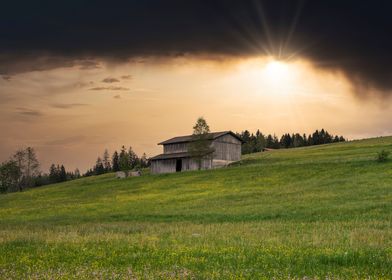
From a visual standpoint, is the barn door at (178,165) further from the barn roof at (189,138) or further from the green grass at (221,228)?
the green grass at (221,228)

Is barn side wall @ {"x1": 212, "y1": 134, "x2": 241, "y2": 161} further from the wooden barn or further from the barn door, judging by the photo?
the barn door

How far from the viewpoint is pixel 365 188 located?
4438cm

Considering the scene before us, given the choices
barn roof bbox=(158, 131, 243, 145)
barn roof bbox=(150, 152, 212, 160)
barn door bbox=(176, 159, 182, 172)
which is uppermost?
barn roof bbox=(158, 131, 243, 145)

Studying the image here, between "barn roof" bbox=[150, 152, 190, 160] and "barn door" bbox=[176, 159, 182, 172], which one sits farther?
"barn door" bbox=[176, 159, 182, 172]

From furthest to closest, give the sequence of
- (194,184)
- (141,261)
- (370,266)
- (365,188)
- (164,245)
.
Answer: (194,184)
(365,188)
(164,245)
(141,261)
(370,266)

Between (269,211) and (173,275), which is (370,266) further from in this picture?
(269,211)

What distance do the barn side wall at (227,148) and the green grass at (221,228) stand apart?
18.2 m

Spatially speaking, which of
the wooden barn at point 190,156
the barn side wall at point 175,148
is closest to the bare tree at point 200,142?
the wooden barn at point 190,156

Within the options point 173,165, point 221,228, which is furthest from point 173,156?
point 221,228

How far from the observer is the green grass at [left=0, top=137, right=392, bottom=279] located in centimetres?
1200

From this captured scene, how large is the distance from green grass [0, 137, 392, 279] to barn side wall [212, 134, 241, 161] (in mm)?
18234

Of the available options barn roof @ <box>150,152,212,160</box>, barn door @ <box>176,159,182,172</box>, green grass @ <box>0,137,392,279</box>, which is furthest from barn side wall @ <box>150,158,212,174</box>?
green grass @ <box>0,137,392,279</box>

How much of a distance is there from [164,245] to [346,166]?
51622 mm

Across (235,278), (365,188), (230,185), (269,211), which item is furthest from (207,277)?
(230,185)
